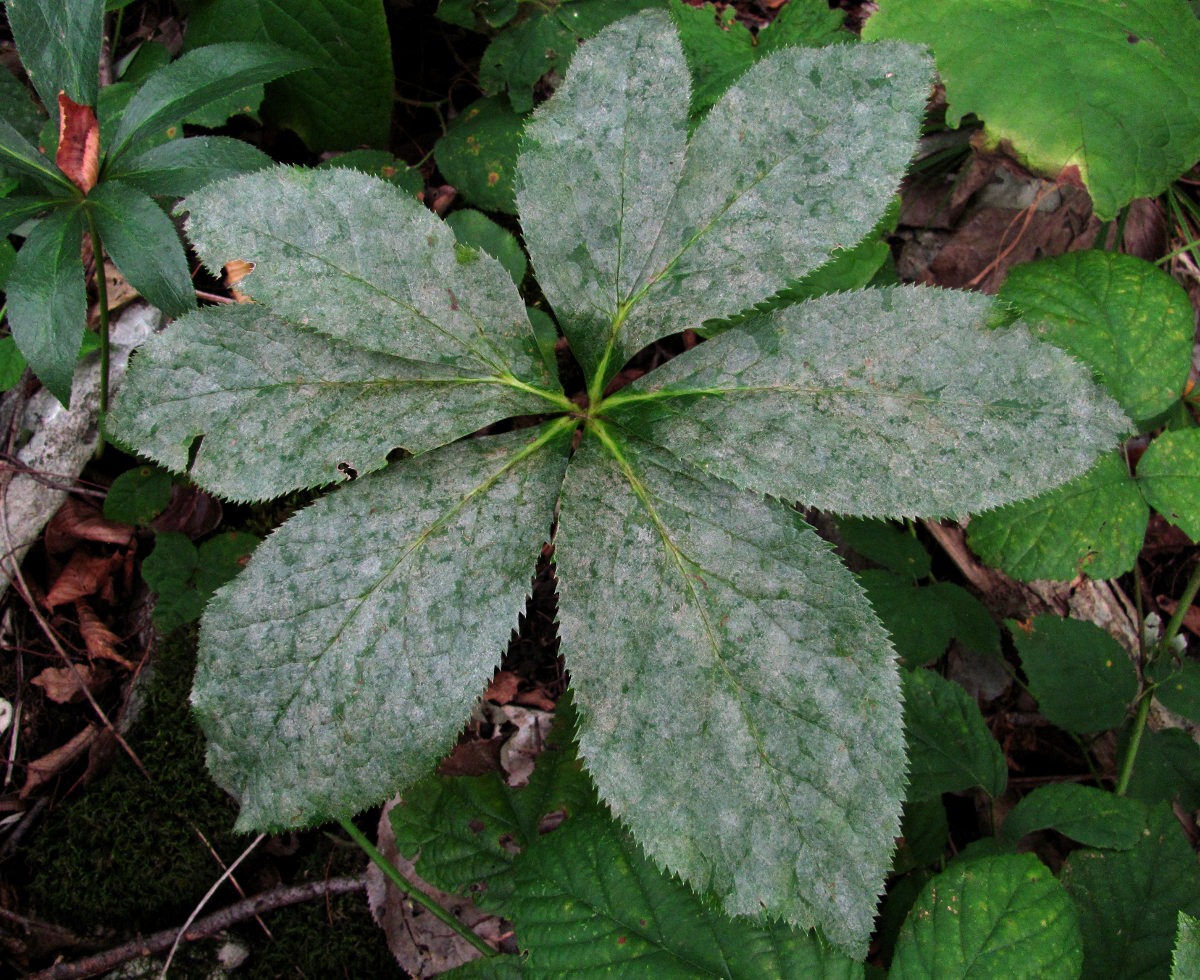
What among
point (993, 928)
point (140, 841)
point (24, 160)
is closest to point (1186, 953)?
point (993, 928)

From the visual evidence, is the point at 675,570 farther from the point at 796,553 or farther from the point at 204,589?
the point at 204,589

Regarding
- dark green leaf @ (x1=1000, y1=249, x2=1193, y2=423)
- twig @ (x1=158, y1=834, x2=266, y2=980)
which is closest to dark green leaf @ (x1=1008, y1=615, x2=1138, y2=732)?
dark green leaf @ (x1=1000, y1=249, x2=1193, y2=423)

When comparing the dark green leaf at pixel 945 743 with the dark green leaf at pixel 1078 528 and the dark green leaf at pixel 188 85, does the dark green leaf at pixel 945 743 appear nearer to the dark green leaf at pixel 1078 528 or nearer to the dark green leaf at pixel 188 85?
the dark green leaf at pixel 1078 528

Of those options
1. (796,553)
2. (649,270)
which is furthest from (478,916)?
(649,270)

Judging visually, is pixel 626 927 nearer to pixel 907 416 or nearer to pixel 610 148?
pixel 907 416

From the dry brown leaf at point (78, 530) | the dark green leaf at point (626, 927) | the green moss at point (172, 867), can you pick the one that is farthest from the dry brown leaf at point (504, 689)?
the dry brown leaf at point (78, 530)
